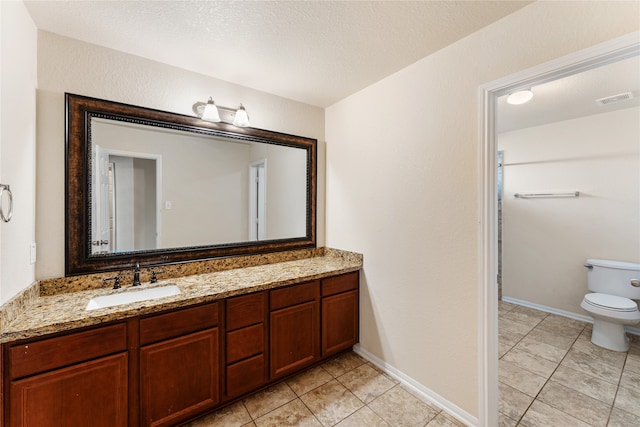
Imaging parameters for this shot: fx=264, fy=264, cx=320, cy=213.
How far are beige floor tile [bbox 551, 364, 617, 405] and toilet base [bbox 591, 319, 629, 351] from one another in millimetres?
678

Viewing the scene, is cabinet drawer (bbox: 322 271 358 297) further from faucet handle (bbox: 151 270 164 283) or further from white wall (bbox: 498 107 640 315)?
white wall (bbox: 498 107 640 315)

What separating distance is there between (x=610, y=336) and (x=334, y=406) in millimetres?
2681

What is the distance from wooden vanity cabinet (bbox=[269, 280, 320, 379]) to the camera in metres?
1.91

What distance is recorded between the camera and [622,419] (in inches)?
64.8

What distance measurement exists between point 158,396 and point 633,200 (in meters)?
4.46

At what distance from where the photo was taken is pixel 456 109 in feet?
5.60

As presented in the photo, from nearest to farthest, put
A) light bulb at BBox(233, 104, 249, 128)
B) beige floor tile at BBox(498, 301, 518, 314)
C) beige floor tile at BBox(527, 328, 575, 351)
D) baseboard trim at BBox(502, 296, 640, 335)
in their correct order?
light bulb at BBox(233, 104, 249, 128) → beige floor tile at BBox(527, 328, 575, 351) → baseboard trim at BBox(502, 296, 640, 335) → beige floor tile at BBox(498, 301, 518, 314)

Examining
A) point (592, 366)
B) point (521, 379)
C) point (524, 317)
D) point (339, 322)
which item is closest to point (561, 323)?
point (524, 317)

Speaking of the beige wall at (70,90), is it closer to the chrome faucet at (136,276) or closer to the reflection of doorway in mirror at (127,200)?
Answer: the reflection of doorway in mirror at (127,200)

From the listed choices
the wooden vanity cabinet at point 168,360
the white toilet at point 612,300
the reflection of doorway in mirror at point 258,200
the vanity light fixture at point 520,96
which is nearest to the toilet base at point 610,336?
the white toilet at point 612,300

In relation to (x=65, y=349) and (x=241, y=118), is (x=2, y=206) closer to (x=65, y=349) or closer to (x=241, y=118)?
(x=65, y=349)

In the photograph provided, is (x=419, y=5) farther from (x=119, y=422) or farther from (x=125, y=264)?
(x=119, y=422)

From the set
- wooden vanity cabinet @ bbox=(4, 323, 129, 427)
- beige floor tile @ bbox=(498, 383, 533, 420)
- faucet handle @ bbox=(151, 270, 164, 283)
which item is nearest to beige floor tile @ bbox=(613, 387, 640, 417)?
beige floor tile @ bbox=(498, 383, 533, 420)

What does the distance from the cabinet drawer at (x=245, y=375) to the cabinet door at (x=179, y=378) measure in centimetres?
9
